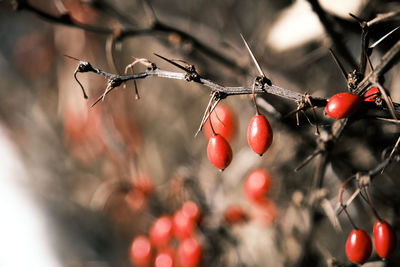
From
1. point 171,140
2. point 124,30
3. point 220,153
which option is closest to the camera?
point 220,153

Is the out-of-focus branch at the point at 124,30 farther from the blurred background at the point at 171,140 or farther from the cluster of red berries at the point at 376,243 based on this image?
the cluster of red berries at the point at 376,243

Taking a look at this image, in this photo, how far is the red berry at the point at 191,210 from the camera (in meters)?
1.22

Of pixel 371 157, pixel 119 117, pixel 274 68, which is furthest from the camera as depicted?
pixel 119 117

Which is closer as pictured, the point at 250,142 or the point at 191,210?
the point at 250,142

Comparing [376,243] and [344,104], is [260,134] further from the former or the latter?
[376,243]

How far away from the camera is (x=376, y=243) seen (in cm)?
67

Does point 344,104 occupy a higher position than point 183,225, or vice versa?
point 183,225

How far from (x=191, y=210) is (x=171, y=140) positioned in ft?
3.55

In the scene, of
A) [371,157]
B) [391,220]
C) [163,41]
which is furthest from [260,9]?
[391,220]

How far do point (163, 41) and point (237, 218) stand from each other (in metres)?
0.88

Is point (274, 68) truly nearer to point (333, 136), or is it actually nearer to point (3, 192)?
point (333, 136)

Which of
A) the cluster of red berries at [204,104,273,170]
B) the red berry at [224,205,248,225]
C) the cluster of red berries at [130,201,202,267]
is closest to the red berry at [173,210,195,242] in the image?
the cluster of red berries at [130,201,202,267]

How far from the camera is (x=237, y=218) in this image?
4.54 ft

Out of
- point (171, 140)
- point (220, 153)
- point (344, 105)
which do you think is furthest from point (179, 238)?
point (171, 140)
